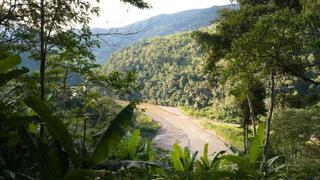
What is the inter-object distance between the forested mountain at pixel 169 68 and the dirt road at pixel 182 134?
6.94 m

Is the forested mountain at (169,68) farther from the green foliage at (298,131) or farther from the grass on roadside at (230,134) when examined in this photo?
the green foliage at (298,131)

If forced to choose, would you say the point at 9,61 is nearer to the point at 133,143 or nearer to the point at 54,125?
the point at 54,125

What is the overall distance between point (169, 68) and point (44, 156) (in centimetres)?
6332

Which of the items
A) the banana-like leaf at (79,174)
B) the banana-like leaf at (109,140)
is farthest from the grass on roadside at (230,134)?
the banana-like leaf at (79,174)

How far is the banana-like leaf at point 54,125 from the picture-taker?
5.04 m

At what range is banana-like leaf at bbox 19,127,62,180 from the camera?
17.0ft

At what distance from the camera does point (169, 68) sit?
68.4 m

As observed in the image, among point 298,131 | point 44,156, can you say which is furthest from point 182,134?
point 44,156

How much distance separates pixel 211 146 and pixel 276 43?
22805 mm

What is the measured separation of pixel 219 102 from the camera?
49438 millimetres

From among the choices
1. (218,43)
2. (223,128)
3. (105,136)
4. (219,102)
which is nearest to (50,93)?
(105,136)

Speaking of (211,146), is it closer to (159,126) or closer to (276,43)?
(159,126)

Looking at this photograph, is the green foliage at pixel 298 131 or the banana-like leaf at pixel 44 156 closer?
the banana-like leaf at pixel 44 156

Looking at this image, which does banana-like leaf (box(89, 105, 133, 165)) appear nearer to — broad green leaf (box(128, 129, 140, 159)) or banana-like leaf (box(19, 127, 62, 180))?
→ banana-like leaf (box(19, 127, 62, 180))
